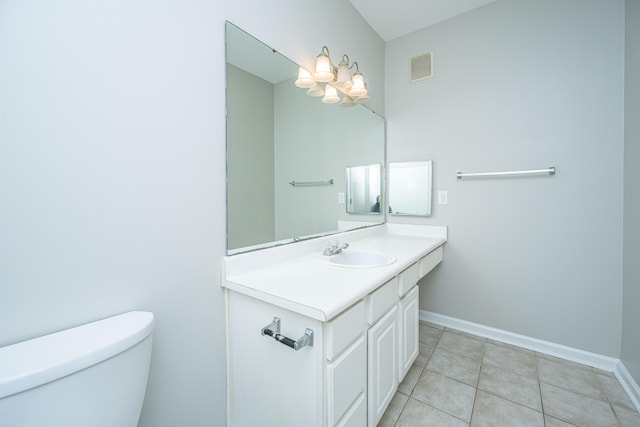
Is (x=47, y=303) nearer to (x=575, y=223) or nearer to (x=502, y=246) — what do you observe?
(x=502, y=246)

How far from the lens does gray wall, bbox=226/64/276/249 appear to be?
1.14 m

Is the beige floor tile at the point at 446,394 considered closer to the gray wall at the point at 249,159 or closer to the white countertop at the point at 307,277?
the white countertop at the point at 307,277

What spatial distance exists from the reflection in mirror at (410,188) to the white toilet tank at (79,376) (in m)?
2.01

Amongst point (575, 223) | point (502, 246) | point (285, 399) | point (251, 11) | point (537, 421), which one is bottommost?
point (537, 421)

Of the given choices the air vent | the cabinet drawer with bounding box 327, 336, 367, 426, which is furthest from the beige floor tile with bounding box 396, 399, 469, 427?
the air vent

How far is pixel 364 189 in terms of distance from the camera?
2088 mm

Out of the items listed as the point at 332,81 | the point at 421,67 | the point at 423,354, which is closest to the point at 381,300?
the point at 423,354

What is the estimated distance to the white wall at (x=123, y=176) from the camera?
0.65m

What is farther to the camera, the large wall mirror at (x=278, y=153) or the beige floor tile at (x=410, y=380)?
the beige floor tile at (x=410, y=380)

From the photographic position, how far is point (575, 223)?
1692mm

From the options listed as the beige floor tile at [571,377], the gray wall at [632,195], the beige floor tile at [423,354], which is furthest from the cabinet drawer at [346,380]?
the gray wall at [632,195]

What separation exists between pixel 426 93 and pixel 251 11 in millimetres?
1587

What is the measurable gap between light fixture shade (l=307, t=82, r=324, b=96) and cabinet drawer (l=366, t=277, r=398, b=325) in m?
1.18

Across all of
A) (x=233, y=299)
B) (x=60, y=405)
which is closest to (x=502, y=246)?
(x=233, y=299)
